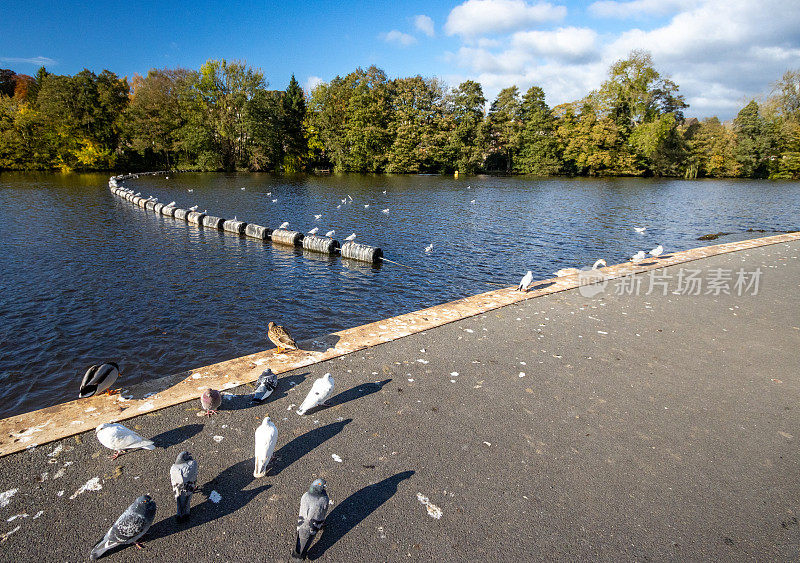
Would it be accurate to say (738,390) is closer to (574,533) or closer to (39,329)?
(574,533)

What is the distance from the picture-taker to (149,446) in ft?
13.5

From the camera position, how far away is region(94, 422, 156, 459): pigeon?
3.94 metres

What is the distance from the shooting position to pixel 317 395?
4887mm

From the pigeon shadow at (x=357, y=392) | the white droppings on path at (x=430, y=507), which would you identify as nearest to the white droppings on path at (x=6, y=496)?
the pigeon shadow at (x=357, y=392)

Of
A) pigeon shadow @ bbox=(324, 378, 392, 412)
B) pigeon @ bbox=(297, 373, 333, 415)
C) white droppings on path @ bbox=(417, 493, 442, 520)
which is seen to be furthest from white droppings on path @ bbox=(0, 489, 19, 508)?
white droppings on path @ bbox=(417, 493, 442, 520)

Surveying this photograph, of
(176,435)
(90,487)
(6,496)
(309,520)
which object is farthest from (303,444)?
(6,496)

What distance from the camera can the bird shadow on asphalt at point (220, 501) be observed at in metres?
3.31

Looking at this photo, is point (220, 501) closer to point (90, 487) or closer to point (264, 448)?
point (264, 448)

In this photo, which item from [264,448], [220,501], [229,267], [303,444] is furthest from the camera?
[229,267]

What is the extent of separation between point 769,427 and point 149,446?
24.8 ft

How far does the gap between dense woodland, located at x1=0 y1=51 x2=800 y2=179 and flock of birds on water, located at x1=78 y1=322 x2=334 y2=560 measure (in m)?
63.1

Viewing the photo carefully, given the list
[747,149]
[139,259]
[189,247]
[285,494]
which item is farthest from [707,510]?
[747,149]

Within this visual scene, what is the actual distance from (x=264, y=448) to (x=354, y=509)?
3.68 ft

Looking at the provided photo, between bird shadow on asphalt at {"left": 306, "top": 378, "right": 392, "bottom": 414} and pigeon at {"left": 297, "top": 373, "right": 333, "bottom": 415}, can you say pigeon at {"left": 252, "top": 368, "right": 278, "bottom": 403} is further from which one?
bird shadow on asphalt at {"left": 306, "top": 378, "right": 392, "bottom": 414}
